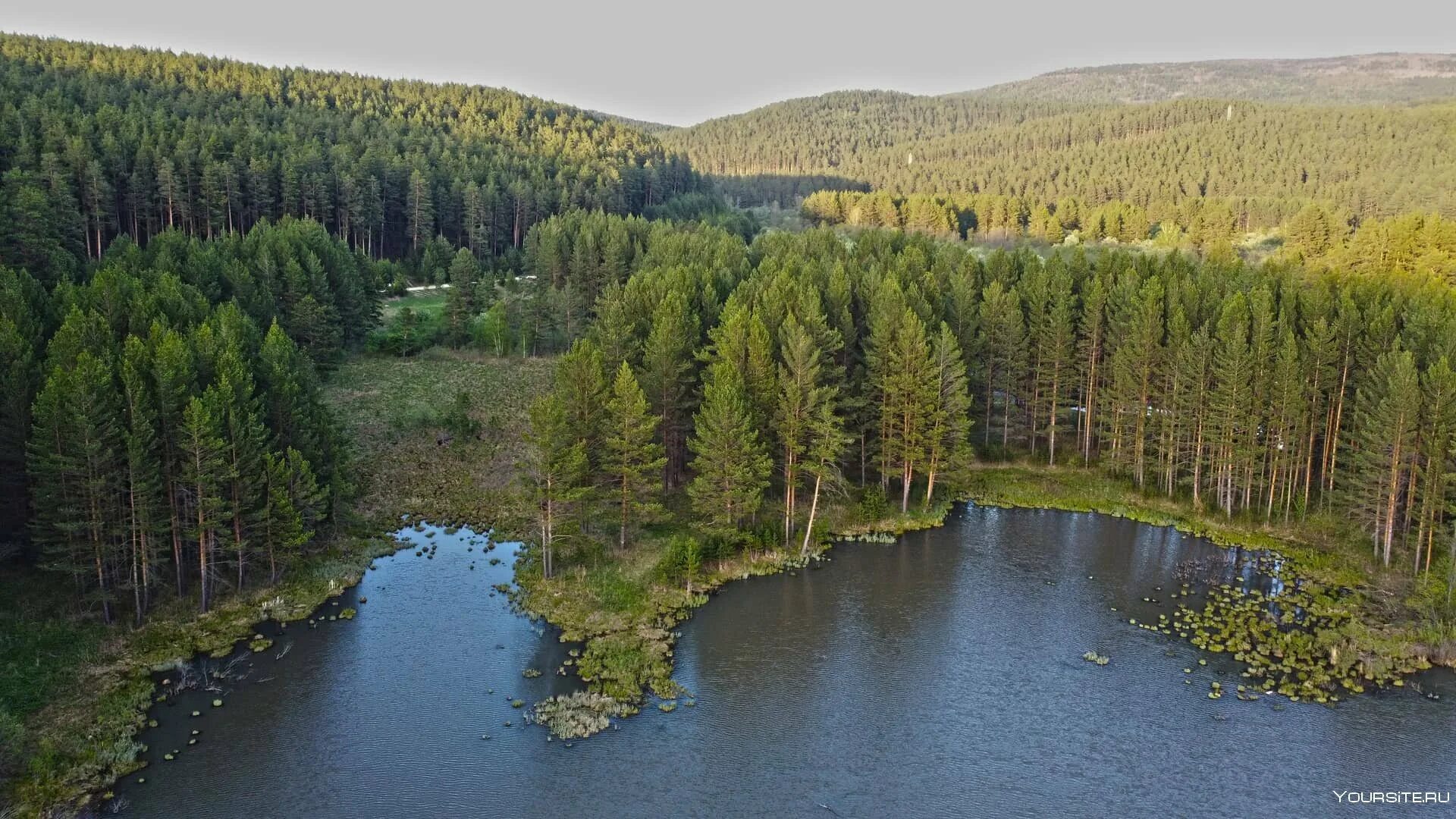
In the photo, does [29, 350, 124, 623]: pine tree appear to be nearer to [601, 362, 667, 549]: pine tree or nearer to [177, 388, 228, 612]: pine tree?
[177, 388, 228, 612]: pine tree

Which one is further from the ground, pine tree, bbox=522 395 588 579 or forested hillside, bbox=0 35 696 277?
forested hillside, bbox=0 35 696 277

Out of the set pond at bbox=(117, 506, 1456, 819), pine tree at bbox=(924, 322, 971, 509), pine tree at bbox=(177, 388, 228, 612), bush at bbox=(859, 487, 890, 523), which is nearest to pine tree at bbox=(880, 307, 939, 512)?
pine tree at bbox=(924, 322, 971, 509)

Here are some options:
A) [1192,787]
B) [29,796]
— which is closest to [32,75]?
[29,796]

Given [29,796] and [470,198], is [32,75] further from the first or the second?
[29,796]

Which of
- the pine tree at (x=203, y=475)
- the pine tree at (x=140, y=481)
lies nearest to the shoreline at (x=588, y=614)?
the pine tree at (x=140, y=481)

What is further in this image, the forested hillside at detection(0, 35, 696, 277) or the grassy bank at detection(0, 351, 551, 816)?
the forested hillside at detection(0, 35, 696, 277)

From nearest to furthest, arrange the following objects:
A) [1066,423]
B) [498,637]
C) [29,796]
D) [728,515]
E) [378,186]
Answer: [29,796] < [498,637] < [728,515] < [1066,423] < [378,186]

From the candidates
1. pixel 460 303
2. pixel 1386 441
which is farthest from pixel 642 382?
pixel 460 303
